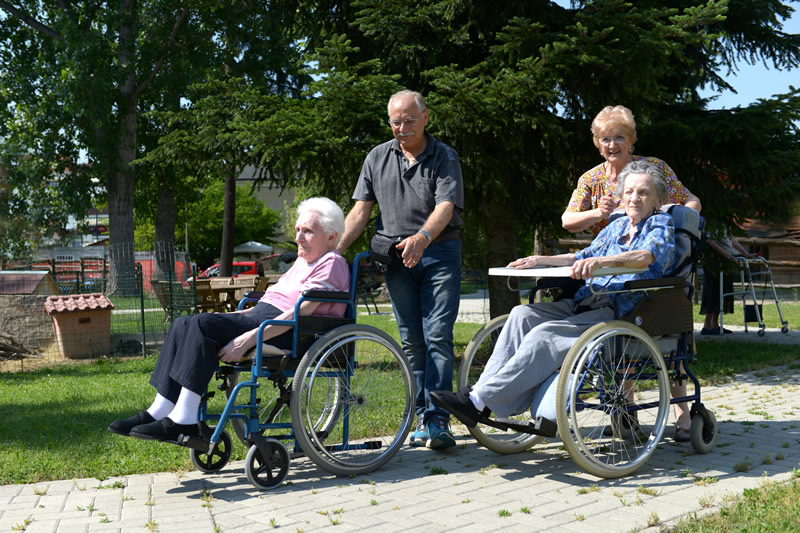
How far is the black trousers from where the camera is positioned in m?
3.70

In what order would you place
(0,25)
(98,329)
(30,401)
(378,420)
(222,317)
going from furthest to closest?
(0,25), (98,329), (30,401), (378,420), (222,317)

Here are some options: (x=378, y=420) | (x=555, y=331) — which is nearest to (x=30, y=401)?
(x=378, y=420)

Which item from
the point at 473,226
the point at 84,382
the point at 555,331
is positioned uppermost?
the point at 473,226

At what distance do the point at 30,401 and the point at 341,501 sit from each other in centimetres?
429

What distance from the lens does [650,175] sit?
167 inches

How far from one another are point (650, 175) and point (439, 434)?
185cm

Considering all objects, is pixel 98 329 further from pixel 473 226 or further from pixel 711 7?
pixel 711 7

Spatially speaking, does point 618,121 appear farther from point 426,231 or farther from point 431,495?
point 431,495

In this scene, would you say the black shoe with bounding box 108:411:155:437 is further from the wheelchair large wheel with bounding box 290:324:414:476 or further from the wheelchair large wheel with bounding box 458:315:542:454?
the wheelchair large wheel with bounding box 458:315:542:454

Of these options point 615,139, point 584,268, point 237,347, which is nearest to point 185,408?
point 237,347

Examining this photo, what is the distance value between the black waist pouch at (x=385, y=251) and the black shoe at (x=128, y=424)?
1561 millimetres

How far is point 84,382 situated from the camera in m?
7.92

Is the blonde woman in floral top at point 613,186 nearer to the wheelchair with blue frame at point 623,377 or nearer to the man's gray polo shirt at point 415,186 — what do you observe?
the wheelchair with blue frame at point 623,377

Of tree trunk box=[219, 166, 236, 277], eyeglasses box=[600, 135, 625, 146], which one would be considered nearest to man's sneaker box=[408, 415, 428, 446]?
eyeglasses box=[600, 135, 625, 146]
